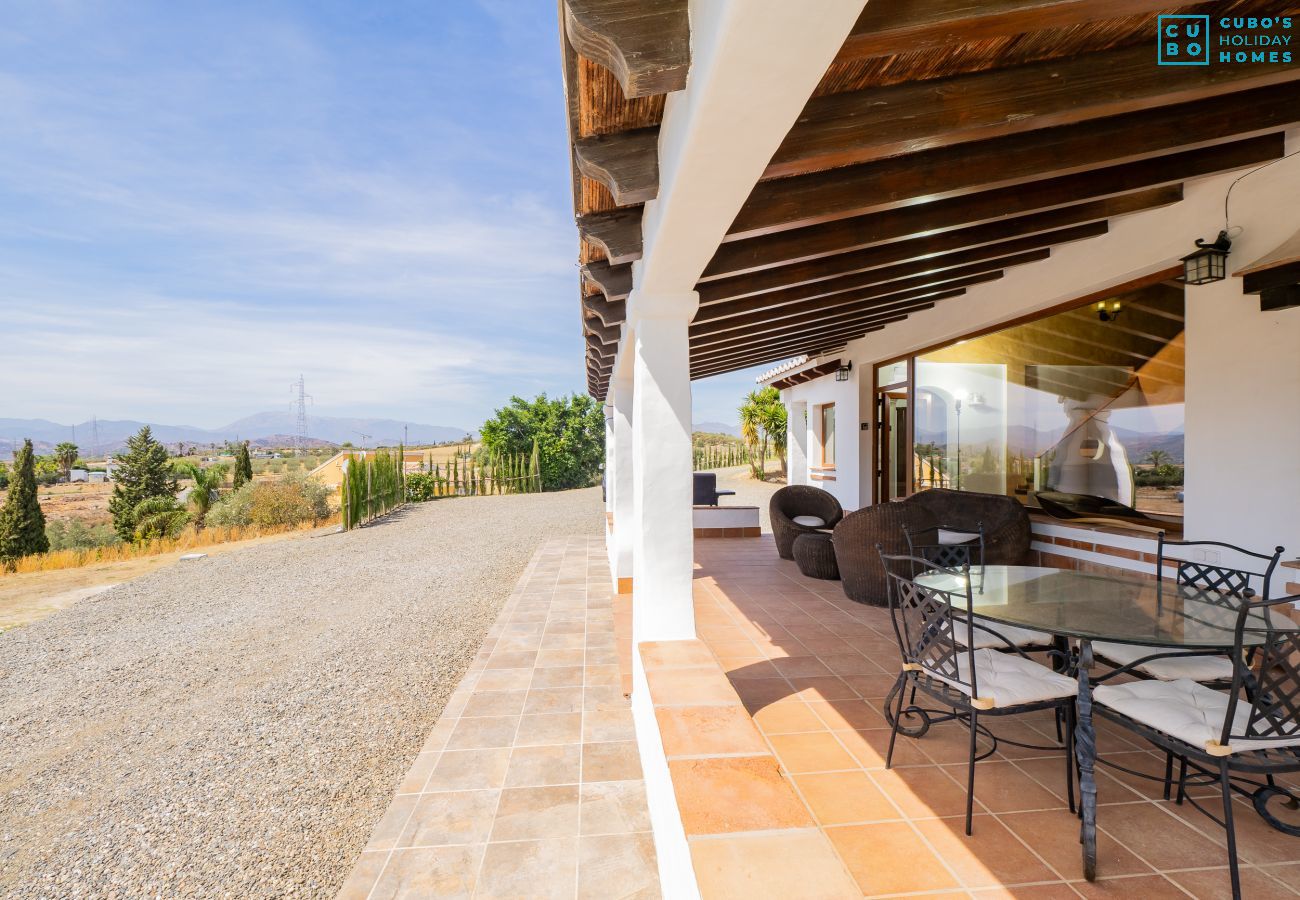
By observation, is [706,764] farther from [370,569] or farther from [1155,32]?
[370,569]

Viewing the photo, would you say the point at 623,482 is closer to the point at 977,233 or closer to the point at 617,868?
the point at 977,233

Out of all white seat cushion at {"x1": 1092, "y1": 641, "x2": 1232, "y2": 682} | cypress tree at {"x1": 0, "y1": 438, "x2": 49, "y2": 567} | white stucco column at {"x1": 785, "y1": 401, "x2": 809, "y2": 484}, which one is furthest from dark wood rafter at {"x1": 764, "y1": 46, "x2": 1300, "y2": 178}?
cypress tree at {"x1": 0, "y1": 438, "x2": 49, "y2": 567}

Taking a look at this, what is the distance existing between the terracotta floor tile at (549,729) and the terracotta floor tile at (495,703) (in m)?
0.15

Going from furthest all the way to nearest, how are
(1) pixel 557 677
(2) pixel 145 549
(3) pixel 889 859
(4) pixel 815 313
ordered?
(2) pixel 145 549 → (4) pixel 815 313 → (1) pixel 557 677 → (3) pixel 889 859

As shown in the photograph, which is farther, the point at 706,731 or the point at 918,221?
the point at 918,221

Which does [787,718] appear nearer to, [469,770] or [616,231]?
[469,770]

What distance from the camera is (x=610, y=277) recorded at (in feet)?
10.3

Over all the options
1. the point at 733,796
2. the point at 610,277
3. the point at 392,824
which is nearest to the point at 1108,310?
the point at 610,277

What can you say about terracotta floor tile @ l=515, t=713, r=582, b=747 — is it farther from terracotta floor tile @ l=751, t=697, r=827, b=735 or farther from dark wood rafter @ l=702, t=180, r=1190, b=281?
dark wood rafter @ l=702, t=180, r=1190, b=281

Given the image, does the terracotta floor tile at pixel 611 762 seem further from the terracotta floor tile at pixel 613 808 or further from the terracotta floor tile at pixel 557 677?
the terracotta floor tile at pixel 557 677

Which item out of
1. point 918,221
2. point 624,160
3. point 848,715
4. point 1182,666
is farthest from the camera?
point 848,715

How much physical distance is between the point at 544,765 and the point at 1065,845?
2.09m

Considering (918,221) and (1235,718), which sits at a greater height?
(918,221)

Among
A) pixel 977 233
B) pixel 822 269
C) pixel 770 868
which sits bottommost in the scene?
pixel 770 868
